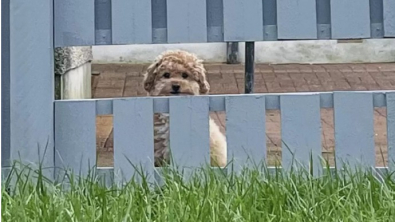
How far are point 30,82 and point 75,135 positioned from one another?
0.25 m

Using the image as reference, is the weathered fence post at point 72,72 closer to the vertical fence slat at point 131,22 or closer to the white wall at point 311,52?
the vertical fence slat at point 131,22

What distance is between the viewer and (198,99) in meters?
2.91

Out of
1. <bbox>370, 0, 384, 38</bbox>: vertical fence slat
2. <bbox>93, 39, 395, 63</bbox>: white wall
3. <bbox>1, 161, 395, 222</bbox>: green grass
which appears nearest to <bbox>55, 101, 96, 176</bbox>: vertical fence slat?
<bbox>1, 161, 395, 222</bbox>: green grass

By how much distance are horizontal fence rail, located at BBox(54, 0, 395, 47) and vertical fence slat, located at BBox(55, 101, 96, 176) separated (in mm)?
253

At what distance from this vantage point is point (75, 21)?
2.93 m

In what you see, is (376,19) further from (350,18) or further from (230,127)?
(230,127)

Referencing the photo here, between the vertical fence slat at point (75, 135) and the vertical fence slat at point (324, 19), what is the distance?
883 mm

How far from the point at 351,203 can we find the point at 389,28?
887 millimetres

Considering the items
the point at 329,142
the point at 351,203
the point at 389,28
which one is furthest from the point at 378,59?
the point at 351,203

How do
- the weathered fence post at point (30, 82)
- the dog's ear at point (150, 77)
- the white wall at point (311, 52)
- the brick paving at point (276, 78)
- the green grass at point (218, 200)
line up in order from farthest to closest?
the white wall at point (311, 52) < the brick paving at point (276, 78) < the dog's ear at point (150, 77) < the weathered fence post at point (30, 82) < the green grass at point (218, 200)

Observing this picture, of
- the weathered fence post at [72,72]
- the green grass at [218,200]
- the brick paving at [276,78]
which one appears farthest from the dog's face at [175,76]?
the green grass at [218,200]

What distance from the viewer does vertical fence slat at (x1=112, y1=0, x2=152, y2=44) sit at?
9.55 ft

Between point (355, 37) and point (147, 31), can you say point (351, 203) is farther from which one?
point (147, 31)

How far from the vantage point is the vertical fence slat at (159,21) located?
2941 mm
